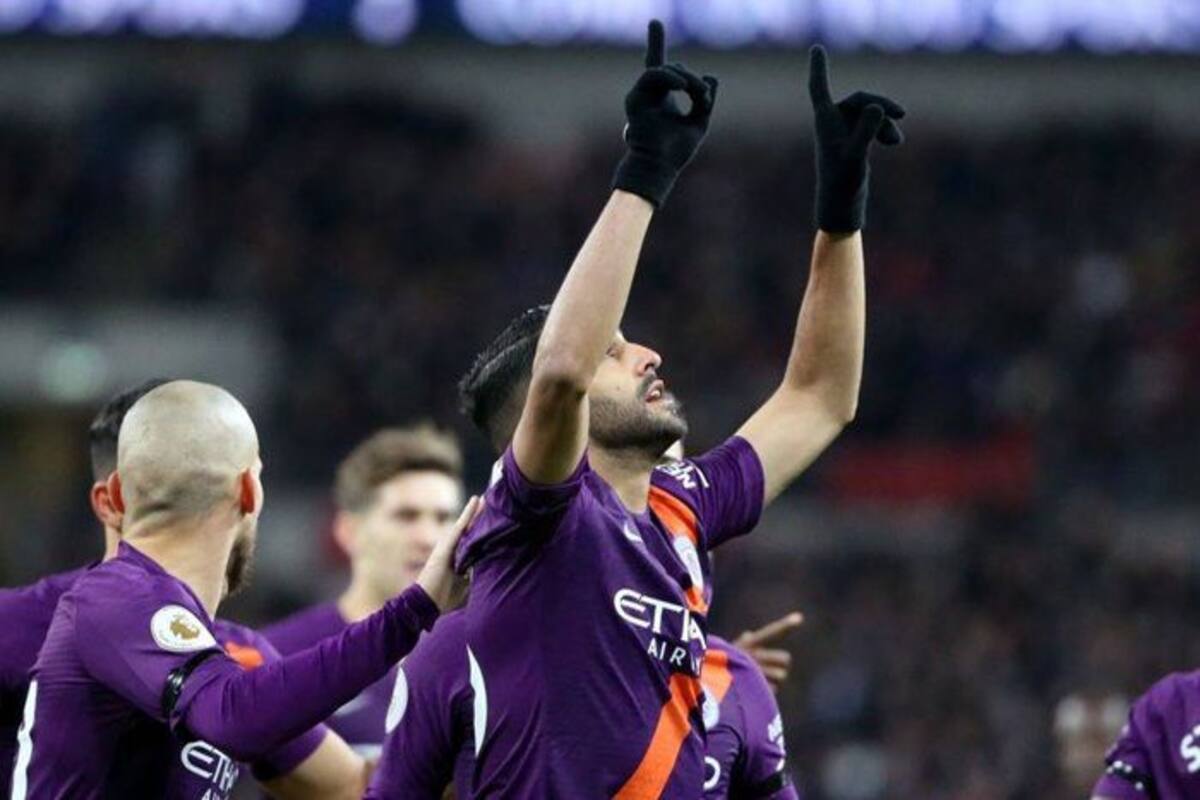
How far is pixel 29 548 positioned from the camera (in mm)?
18734

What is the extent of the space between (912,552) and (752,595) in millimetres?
1694

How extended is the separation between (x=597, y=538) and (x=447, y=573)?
0.90 feet

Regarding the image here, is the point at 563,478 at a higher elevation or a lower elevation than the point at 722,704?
higher

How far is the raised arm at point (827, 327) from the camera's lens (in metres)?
4.90

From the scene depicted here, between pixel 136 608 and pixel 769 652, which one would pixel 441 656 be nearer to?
pixel 136 608

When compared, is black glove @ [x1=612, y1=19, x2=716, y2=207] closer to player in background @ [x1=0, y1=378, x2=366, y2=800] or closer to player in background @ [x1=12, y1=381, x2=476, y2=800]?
player in background @ [x1=12, y1=381, x2=476, y2=800]

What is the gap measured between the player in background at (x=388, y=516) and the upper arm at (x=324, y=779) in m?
1.56

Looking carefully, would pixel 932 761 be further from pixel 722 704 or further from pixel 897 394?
pixel 722 704

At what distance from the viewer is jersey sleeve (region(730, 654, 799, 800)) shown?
5.47 m

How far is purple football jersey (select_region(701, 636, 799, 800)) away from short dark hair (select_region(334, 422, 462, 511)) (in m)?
1.83

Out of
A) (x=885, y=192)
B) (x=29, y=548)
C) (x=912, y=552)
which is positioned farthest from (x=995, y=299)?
(x=29, y=548)

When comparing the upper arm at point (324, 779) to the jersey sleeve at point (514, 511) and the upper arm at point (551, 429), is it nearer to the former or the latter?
the jersey sleeve at point (514, 511)

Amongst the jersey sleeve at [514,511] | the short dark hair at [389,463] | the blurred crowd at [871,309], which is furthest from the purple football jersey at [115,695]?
the blurred crowd at [871,309]

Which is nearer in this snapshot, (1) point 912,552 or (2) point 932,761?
(2) point 932,761
